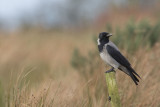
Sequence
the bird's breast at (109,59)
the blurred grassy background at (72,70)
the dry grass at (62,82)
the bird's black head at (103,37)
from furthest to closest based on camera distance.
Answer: the bird's black head at (103,37) < the bird's breast at (109,59) < the blurred grassy background at (72,70) < the dry grass at (62,82)

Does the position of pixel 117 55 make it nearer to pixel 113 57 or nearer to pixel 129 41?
pixel 113 57

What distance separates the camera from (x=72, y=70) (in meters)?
8.41

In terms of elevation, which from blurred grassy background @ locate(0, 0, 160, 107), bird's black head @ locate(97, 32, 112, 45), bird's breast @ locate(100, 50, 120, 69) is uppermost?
bird's black head @ locate(97, 32, 112, 45)

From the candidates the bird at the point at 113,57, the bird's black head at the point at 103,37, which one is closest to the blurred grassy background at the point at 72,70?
the bird at the point at 113,57

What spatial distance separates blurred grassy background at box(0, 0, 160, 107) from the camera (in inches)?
164

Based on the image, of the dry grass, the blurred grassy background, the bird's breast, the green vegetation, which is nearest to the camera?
the dry grass

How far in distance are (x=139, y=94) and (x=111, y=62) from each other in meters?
0.81

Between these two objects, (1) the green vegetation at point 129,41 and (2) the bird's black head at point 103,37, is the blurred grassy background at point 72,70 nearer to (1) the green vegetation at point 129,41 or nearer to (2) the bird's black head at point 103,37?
(1) the green vegetation at point 129,41

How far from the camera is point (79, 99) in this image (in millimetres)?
4656

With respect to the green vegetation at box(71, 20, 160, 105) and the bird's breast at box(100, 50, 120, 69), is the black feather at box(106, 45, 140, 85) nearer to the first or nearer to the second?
the bird's breast at box(100, 50, 120, 69)

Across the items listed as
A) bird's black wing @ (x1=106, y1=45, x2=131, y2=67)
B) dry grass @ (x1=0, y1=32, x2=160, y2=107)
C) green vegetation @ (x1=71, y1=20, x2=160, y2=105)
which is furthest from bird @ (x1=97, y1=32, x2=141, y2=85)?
green vegetation @ (x1=71, y1=20, x2=160, y2=105)

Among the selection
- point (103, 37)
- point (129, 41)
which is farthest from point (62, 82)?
point (129, 41)

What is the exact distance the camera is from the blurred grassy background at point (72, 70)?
416 centimetres

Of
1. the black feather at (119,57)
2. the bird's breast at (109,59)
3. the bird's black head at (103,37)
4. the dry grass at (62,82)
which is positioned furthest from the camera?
the bird's black head at (103,37)
